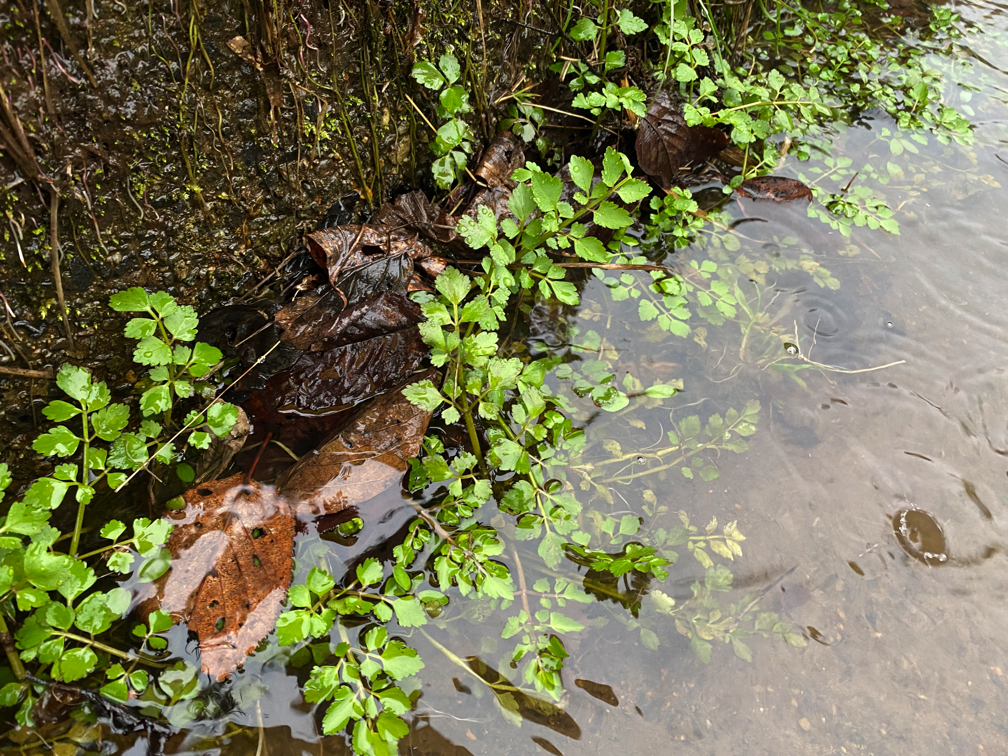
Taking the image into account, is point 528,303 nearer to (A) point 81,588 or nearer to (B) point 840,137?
(A) point 81,588

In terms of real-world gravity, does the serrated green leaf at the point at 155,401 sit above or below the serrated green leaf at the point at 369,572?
above

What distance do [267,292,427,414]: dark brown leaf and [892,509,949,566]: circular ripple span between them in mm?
1837

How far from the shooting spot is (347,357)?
2303 millimetres

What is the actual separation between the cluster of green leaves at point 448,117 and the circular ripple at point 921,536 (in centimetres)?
209

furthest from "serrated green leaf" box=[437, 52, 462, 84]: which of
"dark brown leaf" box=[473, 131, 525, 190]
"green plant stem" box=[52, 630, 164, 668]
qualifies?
"green plant stem" box=[52, 630, 164, 668]

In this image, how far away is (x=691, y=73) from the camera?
8.86 feet

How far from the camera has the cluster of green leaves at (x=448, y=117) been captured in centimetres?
231

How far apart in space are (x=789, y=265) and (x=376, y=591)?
227cm

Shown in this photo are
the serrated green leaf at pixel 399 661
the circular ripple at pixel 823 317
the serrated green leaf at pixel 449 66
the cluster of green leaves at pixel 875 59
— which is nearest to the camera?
the serrated green leaf at pixel 399 661

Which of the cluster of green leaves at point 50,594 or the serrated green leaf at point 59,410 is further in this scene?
the serrated green leaf at point 59,410

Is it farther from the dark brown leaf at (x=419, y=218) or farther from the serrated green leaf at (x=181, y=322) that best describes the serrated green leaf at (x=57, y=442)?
the dark brown leaf at (x=419, y=218)

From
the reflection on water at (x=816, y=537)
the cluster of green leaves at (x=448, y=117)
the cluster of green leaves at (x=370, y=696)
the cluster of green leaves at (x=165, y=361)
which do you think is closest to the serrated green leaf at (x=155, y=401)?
the cluster of green leaves at (x=165, y=361)

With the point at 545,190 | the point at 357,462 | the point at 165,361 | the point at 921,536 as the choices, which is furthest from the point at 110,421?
the point at 921,536

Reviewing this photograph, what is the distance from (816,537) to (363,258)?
1.89m
